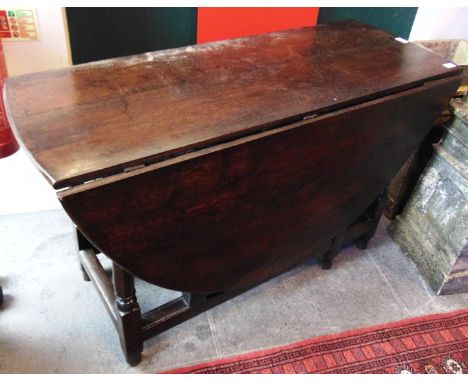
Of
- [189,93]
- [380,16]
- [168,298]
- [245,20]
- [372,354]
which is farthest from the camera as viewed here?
[380,16]

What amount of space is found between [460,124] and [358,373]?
947 mm

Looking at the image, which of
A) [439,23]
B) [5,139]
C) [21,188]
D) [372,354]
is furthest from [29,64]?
[439,23]

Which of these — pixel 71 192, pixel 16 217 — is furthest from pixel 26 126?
pixel 16 217

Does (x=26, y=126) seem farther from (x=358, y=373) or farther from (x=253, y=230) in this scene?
(x=358, y=373)

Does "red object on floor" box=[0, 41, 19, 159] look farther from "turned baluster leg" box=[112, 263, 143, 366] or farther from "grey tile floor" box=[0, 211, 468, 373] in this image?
"turned baluster leg" box=[112, 263, 143, 366]

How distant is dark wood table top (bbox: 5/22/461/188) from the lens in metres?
0.99

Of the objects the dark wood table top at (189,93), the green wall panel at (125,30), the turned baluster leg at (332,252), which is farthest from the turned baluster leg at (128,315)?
the green wall panel at (125,30)

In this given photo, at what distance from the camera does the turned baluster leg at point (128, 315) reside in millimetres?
1207

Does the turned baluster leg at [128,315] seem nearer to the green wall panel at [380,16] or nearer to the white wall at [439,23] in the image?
the green wall panel at [380,16]

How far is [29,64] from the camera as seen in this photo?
1.65 metres

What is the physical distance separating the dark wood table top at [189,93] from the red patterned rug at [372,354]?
79 cm

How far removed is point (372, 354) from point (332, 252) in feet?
1.32

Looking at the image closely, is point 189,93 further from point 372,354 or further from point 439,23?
point 439,23

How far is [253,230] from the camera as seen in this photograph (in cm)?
129
